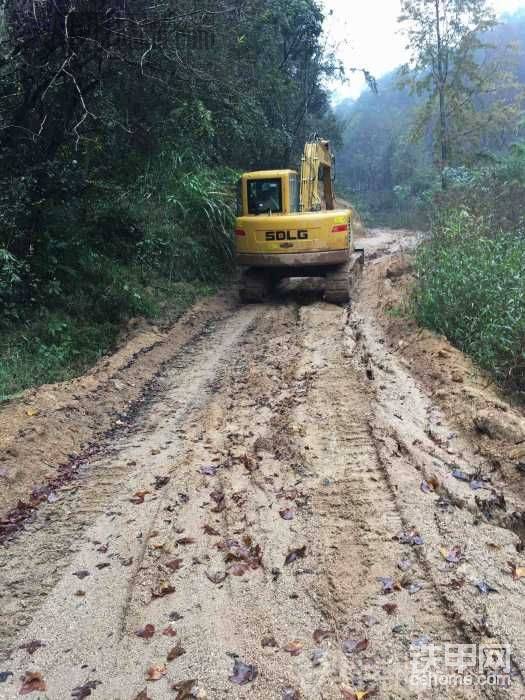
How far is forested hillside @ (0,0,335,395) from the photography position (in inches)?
291

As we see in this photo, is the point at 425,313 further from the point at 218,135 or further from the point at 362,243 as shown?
the point at 362,243

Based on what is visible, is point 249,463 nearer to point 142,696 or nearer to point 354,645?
point 354,645

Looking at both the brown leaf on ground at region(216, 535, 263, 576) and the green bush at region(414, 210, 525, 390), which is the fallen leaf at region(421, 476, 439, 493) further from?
the green bush at region(414, 210, 525, 390)

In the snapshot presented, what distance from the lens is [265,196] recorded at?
34.9 ft

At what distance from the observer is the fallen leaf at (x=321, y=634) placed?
2842mm

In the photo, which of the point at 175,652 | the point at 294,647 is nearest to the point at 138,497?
the point at 175,652

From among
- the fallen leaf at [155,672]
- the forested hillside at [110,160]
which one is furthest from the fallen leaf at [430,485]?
the forested hillside at [110,160]

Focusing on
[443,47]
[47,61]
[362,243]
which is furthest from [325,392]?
[443,47]

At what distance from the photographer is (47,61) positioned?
302 inches

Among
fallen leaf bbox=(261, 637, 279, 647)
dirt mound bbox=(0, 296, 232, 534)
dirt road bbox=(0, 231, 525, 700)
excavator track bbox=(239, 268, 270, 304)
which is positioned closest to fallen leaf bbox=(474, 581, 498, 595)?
dirt road bbox=(0, 231, 525, 700)

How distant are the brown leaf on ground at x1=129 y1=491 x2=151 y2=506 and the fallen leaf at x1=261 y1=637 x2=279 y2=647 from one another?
5.37ft

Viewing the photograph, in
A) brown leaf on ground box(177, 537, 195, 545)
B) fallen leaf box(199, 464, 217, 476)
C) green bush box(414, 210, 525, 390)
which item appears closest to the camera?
brown leaf on ground box(177, 537, 195, 545)

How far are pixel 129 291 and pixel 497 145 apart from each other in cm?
3435

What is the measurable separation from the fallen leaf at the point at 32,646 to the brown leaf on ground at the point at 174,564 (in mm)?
813
